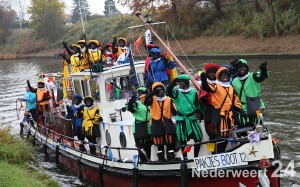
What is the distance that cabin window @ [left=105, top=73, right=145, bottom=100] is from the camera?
11.7 meters

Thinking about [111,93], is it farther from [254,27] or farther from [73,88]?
[254,27]

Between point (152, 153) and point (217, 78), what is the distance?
2.55m

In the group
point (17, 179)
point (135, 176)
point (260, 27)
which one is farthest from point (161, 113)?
point (260, 27)

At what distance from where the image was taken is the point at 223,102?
8297 millimetres

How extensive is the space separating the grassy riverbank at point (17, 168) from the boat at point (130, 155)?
4.03 feet

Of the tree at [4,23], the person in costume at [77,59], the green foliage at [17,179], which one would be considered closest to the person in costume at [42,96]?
the person in costume at [77,59]

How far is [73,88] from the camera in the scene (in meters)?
13.1

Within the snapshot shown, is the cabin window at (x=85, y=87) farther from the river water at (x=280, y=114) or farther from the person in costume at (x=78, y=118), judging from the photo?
the river water at (x=280, y=114)

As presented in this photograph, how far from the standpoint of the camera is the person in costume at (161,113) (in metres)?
8.71

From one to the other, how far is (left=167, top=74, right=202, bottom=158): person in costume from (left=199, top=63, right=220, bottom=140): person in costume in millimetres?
219

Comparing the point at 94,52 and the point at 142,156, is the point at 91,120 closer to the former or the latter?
the point at 142,156

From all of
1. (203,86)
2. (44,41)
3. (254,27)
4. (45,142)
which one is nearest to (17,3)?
(44,41)

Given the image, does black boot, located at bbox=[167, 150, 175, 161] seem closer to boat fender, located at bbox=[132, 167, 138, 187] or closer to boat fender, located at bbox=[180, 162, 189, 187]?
boat fender, located at bbox=[180, 162, 189, 187]

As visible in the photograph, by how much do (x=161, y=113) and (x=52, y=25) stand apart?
62.8m
